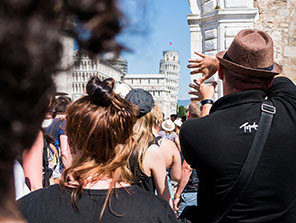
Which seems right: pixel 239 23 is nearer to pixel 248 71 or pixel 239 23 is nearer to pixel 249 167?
pixel 248 71

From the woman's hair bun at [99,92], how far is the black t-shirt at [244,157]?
51 centimetres

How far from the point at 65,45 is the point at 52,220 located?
3.40 feet

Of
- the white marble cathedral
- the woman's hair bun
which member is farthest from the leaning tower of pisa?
the woman's hair bun

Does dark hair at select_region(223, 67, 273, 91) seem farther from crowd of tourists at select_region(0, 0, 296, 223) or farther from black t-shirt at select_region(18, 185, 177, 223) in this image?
black t-shirt at select_region(18, 185, 177, 223)

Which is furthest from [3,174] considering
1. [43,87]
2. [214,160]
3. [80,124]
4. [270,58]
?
[270,58]

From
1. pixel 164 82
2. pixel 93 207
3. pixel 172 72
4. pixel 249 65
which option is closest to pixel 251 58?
pixel 249 65

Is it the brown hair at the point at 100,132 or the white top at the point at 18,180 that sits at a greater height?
the brown hair at the point at 100,132

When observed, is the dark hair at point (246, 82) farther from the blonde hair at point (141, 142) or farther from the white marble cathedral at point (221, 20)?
the white marble cathedral at point (221, 20)

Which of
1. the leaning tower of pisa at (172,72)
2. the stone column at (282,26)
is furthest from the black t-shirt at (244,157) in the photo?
the leaning tower of pisa at (172,72)

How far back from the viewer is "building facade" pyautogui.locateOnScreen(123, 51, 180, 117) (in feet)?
452

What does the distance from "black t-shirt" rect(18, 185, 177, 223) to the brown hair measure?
0.13 meters

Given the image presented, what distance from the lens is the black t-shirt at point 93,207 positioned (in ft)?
5.16

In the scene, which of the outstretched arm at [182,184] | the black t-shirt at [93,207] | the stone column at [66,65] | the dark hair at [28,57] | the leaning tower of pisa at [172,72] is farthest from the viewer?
the leaning tower of pisa at [172,72]

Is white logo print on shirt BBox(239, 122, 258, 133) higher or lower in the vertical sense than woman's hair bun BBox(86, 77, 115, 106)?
lower
